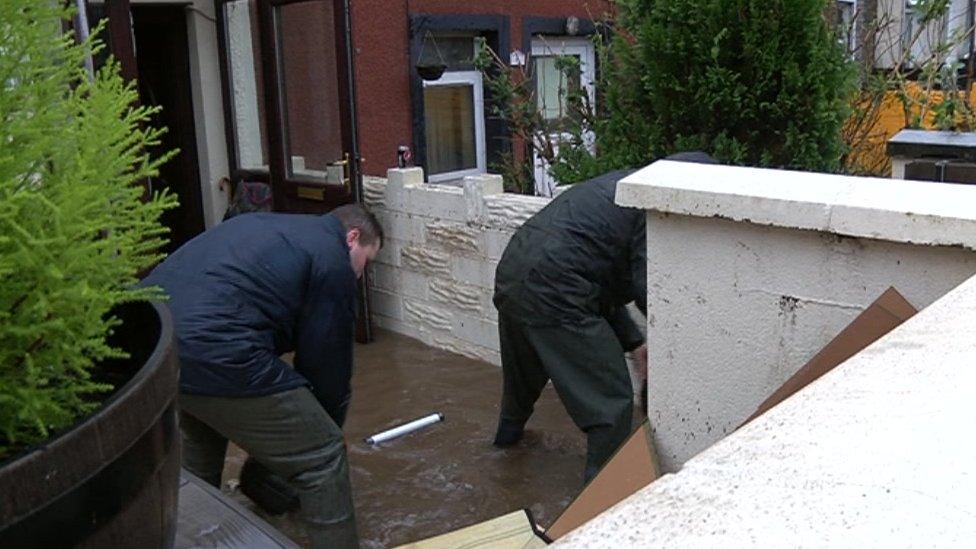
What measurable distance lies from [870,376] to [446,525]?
3.01 m

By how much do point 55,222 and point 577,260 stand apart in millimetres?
3280

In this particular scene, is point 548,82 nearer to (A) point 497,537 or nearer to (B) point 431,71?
(B) point 431,71

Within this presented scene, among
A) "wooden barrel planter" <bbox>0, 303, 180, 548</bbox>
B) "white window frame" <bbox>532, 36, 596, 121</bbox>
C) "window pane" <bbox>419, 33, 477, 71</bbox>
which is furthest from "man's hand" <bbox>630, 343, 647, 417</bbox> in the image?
"white window frame" <bbox>532, 36, 596, 121</bbox>

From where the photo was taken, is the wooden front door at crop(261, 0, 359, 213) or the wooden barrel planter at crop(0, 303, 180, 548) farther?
the wooden front door at crop(261, 0, 359, 213)

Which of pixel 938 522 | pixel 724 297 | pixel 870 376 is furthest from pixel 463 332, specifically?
pixel 938 522

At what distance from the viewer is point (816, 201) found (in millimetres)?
2510

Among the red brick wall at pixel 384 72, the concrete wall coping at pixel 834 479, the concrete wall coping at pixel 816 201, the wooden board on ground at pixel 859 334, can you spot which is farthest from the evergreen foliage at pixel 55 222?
the red brick wall at pixel 384 72

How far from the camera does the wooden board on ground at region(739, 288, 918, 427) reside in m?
2.35

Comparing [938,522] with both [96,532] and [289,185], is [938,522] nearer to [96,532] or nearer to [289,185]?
[96,532]

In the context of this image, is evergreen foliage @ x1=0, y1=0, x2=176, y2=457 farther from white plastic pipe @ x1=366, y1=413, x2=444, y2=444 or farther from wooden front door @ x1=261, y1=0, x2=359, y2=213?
wooden front door @ x1=261, y1=0, x2=359, y2=213

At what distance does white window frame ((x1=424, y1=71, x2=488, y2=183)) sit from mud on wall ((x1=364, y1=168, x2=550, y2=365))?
2.14 metres

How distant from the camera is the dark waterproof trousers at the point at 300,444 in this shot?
3.60 m

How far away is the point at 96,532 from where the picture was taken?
1.14 metres

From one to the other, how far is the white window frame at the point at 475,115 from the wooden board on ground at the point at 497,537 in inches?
230
